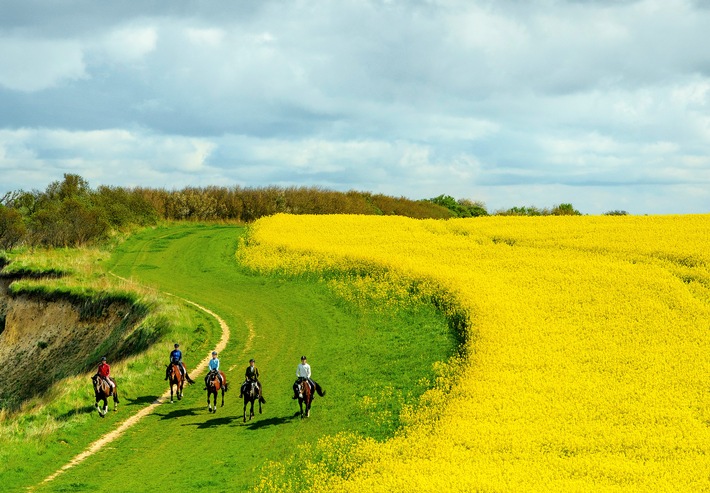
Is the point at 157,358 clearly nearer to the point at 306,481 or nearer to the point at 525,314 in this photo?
the point at 306,481

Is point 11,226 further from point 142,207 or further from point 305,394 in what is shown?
point 305,394

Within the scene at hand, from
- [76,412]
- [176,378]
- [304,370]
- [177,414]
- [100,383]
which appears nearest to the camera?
[304,370]

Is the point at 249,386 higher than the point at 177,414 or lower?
higher

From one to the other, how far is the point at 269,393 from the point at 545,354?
13.7 metres

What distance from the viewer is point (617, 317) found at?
4225cm

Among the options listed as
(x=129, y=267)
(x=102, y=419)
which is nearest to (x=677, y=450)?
(x=102, y=419)

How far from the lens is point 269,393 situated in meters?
35.3

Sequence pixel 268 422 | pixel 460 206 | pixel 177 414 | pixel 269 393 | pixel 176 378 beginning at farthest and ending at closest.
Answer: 1. pixel 460 206
2. pixel 269 393
3. pixel 176 378
4. pixel 177 414
5. pixel 268 422

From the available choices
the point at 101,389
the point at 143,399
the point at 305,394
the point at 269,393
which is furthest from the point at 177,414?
the point at 305,394

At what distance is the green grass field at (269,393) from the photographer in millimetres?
27125

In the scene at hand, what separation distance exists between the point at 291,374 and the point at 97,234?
4744 centimetres

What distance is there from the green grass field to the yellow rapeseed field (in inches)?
67.5

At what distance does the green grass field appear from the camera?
1068 inches

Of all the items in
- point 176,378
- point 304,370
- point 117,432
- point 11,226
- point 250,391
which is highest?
point 11,226
